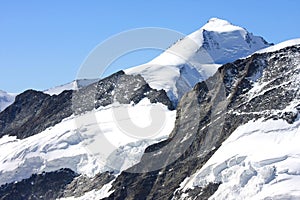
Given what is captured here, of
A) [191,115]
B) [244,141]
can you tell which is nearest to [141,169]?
[191,115]

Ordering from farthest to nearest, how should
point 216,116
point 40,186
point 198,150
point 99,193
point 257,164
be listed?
point 40,186 < point 99,193 < point 216,116 < point 198,150 < point 257,164

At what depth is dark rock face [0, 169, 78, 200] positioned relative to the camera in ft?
611

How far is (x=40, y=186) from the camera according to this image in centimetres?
19012

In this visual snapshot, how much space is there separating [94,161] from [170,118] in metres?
22.5

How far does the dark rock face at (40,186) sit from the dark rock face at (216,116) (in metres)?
24.5

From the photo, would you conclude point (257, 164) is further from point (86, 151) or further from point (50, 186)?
point (50, 186)

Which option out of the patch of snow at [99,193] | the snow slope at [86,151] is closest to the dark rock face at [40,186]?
the snow slope at [86,151]

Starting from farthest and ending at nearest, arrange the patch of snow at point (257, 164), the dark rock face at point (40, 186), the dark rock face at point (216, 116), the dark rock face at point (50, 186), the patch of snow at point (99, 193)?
1. the dark rock face at point (40, 186)
2. the dark rock face at point (50, 186)
3. the patch of snow at point (99, 193)
4. the dark rock face at point (216, 116)
5. the patch of snow at point (257, 164)

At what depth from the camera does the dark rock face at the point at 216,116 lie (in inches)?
6009

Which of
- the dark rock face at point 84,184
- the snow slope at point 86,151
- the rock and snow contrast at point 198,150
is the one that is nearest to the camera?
the rock and snow contrast at point 198,150

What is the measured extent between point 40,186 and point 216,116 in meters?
52.2

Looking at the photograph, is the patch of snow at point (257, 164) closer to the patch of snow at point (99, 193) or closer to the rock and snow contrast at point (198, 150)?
the rock and snow contrast at point (198, 150)

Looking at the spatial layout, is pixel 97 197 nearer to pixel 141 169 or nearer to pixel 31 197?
pixel 141 169

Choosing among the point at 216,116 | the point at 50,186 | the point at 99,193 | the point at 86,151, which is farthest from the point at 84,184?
the point at 216,116
